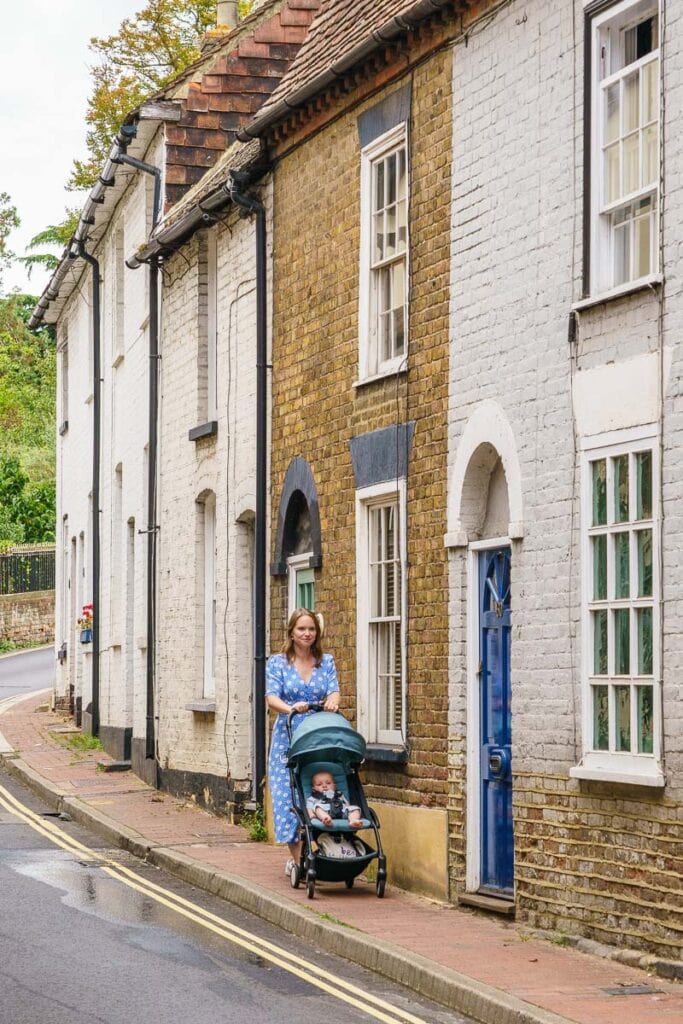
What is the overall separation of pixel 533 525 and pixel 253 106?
11.7 metres

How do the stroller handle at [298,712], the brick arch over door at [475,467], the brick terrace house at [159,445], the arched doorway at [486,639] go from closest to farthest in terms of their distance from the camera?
the brick arch over door at [475,467]
the arched doorway at [486,639]
the stroller handle at [298,712]
the brick terrace house at [159,445]

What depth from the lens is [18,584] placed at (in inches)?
1805

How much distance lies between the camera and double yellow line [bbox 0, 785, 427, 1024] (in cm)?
902

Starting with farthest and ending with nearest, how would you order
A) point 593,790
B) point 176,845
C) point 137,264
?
point 137,264 < point 176,845 < point 593,790

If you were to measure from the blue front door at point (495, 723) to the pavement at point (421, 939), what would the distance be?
42cm

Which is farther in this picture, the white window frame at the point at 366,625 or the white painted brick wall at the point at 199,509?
the white painted brick wall at the point at 199,509

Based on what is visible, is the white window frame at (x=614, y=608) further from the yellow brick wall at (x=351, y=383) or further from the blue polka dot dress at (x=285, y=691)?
the blue polka dot dress at (x=285, y=691)

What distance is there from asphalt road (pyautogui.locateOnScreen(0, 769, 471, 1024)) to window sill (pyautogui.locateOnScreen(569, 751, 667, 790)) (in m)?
1.72

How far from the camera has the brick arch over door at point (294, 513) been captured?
15.1 m

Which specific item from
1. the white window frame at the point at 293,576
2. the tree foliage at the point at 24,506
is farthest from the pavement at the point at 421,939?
the tree foliage at the point at 24,506

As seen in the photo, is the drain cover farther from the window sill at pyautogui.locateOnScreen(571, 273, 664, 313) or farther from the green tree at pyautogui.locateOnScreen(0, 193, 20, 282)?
the green tree at pyautogui.locateOnScreen(0, 193, 20, 282)

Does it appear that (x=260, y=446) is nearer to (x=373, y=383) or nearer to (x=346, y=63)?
(x=373, y=383)

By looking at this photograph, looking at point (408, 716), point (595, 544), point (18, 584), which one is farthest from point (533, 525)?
point (18, 584)

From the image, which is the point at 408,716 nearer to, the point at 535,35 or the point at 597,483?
the point at 597,483
